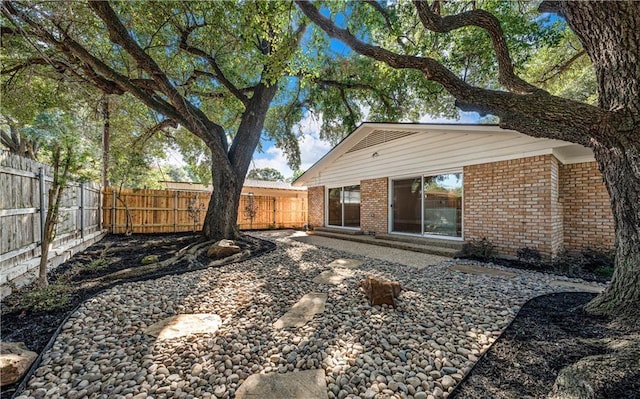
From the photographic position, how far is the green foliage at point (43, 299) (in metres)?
2.65

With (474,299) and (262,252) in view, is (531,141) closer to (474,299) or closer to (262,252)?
(474,299)

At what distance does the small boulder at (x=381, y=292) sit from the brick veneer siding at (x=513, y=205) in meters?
4.03

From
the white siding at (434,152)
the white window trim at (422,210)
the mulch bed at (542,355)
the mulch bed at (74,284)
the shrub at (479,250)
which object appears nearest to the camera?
the mulch bed at (542,355)

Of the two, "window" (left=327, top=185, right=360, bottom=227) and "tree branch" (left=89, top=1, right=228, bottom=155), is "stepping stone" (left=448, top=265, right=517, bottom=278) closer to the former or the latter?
"window" (left=327, top=185, right=360, bottom=227)

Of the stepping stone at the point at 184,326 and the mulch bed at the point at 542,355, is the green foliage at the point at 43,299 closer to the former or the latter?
the stepping stone at the point at 184,326

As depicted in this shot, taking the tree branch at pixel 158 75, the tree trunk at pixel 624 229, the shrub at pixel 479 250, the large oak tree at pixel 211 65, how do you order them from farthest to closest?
the shrub at pixel 479 250
the large oak tree at pixel 211 65
the tree branch at pixel 158 75
the tree trunk at pixel 624 229

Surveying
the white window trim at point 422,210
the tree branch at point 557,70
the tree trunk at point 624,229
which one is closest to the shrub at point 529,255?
the white window trim at point 422,210

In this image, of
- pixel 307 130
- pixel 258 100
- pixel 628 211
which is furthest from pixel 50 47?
pixel 628 211

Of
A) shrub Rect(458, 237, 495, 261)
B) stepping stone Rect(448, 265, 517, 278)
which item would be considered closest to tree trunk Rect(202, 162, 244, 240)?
stepping stone Rect(448, 265, 517, 278)

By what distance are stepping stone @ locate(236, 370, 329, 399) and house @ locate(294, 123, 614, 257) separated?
223 inches

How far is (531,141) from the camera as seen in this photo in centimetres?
512

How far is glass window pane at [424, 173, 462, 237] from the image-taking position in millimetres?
6488

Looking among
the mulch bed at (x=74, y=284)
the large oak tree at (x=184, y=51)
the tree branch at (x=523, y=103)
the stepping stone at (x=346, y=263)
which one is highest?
the large oak tree at (x=184, y=51)

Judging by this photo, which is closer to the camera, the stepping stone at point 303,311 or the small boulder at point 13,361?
the small boulder at point 13,361
